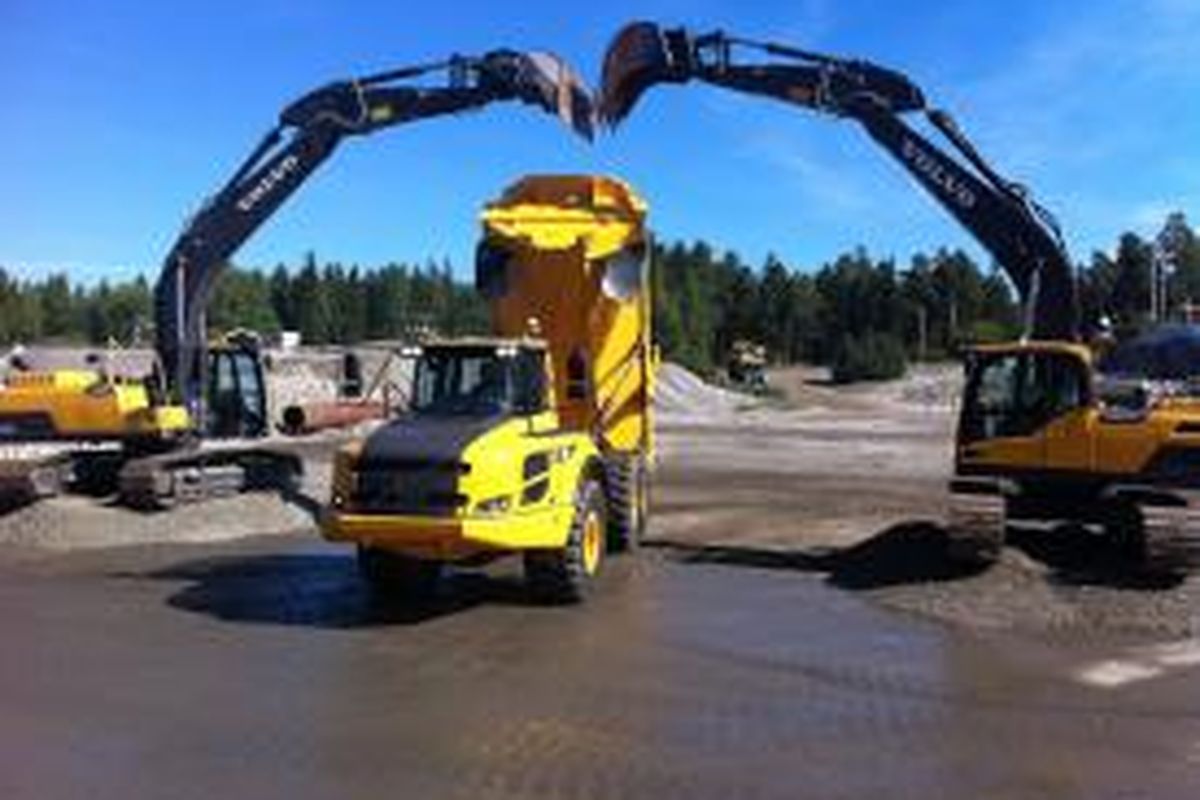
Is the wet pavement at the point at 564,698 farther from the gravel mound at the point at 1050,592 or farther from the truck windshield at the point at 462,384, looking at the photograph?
the truck windshield at the point at 462,384

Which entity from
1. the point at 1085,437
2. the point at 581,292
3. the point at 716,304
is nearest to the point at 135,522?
the point at 581,292

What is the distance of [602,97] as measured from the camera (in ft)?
78.8

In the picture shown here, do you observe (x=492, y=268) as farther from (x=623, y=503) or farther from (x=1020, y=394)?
(x=1020, y=394)

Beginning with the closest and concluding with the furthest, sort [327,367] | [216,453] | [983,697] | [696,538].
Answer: [983,697], [696,538], [216,453], [327,367]

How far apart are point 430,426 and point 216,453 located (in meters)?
8.71

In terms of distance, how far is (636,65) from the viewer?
23.8m

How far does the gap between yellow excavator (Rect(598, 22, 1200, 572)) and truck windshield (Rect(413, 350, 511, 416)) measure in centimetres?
442

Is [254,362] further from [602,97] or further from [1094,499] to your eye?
[1094,499]

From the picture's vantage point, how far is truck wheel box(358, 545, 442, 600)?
18047 millimetres

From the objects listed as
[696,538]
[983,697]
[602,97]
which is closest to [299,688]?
Answer: [983,697]

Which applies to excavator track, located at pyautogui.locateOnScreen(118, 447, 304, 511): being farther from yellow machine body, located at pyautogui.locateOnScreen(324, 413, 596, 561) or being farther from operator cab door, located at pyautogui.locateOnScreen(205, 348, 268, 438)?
yellow machine body, located at pyautogui.locateOnScreen(324, 413, 596, 561)

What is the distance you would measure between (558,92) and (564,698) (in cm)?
1216

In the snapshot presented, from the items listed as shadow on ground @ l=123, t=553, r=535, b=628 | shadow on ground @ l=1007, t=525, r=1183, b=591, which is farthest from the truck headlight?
shadow on ground @ l=1007, t=525, r=1183, b=591

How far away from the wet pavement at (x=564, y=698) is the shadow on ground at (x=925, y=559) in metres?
1.03
